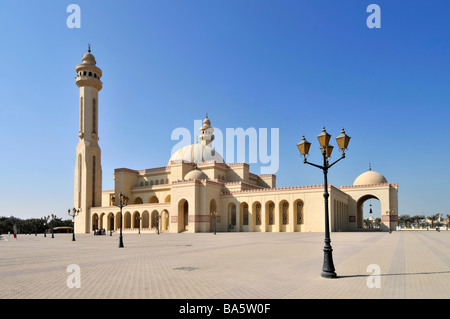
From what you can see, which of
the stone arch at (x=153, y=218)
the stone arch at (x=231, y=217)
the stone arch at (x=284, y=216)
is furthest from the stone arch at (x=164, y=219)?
the stone arch at (x=284, y=216)

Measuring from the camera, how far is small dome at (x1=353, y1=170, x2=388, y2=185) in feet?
185

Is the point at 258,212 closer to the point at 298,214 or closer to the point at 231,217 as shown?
the point at 231,217

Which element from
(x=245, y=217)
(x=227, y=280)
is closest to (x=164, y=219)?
(x=245, y=217)

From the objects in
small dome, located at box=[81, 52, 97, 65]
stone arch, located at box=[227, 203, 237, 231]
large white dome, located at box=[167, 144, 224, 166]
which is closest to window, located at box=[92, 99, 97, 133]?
small dome, located at box=[81, 52, 97, 65]

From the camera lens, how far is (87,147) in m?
59.6

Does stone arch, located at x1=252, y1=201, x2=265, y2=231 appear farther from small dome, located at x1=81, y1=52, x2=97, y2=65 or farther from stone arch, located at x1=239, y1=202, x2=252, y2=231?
small dome, located at x1=81, y1=52, x2=97, y2=65

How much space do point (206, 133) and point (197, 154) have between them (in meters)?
8.39

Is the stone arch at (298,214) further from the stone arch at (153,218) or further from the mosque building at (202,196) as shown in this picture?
the stone arch at (153,218)

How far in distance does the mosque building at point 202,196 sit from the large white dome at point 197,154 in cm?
19

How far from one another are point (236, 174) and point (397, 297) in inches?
2170

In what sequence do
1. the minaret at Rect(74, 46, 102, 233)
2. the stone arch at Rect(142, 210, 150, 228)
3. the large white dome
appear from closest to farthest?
the stone arch at Rect(142, 210, 150, 228) → the minaret at Rect(74, 46, 102, 233) → the large white dome

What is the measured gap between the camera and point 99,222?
61.1m

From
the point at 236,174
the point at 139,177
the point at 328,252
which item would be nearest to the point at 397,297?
the point at 328,252
